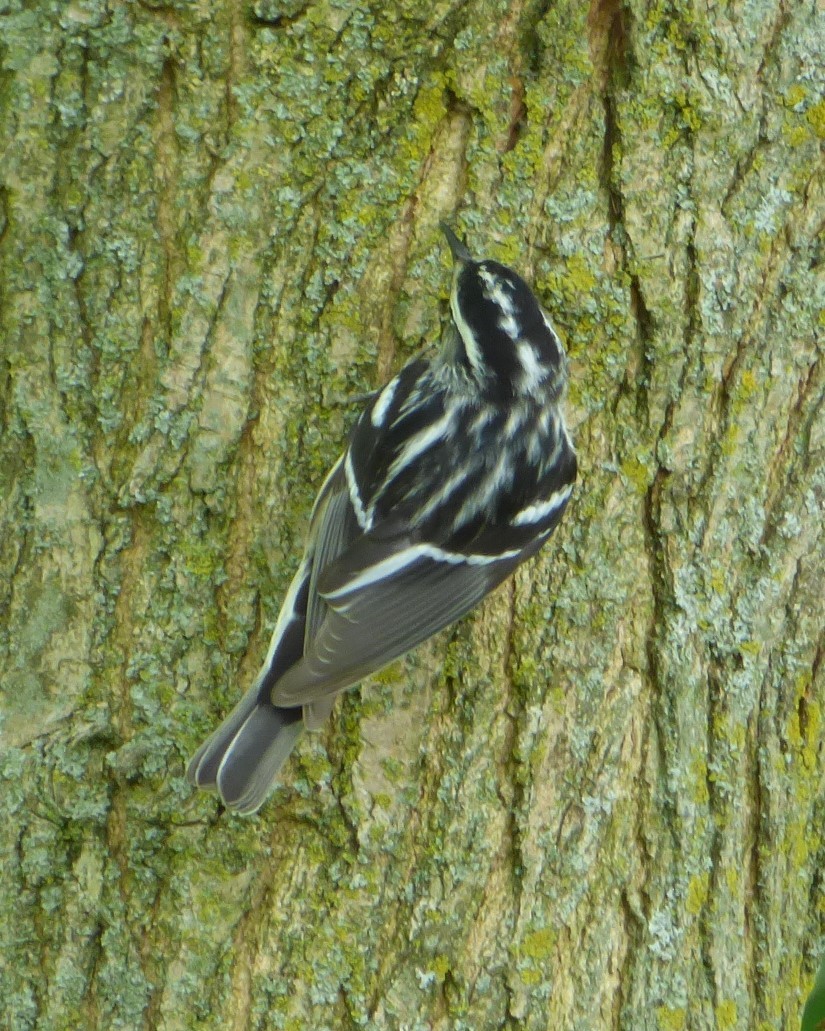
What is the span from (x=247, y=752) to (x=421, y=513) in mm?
810

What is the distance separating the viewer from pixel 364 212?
2637 mm

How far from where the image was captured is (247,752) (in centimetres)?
236

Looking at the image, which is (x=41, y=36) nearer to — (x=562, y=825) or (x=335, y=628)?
(x=335, y=628)

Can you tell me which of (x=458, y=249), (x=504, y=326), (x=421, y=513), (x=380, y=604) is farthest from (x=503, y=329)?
(x=380, y=604)

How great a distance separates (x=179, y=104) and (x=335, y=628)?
125 centimetres

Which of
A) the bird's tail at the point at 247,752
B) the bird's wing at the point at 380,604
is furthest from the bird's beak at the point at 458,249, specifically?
the bird's tail at the point at 247,752

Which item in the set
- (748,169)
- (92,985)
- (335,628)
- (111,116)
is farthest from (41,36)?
(92,985)

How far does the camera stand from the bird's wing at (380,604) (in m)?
2.54

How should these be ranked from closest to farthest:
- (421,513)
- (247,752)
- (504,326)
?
(247,752), (504,326), (421,513)

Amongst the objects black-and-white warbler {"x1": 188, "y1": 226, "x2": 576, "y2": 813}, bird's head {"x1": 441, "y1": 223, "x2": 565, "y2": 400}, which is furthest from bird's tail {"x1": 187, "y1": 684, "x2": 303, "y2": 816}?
bird's head {"x1": 441, "y1": 223, "x2": 565, "y2": 400}

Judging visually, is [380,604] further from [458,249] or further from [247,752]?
[458,249]

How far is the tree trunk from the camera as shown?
2.56 meters

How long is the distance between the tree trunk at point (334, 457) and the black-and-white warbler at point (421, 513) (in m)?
0.07

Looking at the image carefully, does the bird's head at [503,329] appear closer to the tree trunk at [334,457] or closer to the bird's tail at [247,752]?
the tree trunk at [334,457]
